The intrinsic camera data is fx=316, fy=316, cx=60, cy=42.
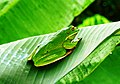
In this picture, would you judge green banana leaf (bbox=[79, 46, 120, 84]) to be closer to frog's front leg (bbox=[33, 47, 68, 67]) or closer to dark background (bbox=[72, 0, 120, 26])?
frog's front leg (bbox=[33, 47, 68, 67])

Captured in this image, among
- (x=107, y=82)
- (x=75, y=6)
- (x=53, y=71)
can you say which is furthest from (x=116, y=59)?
(x=75, y=6)

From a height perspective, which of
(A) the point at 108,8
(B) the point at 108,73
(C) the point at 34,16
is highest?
(C) the point at 34,16

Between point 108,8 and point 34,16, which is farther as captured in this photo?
point 108,8

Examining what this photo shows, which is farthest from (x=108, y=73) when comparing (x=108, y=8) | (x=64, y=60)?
(x=108, y=8)

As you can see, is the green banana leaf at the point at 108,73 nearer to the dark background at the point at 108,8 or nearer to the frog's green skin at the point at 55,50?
the frog's green skin at the point at 55,50

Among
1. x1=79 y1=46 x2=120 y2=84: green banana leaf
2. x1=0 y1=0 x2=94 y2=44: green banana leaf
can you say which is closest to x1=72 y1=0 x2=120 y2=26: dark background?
x1=0 y1=0 x2=94 y2=44: green banana leaf

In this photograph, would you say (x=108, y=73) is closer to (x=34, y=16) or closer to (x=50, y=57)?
(x=50, y=57)

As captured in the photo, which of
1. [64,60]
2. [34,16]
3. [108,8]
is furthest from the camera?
[108,8]
